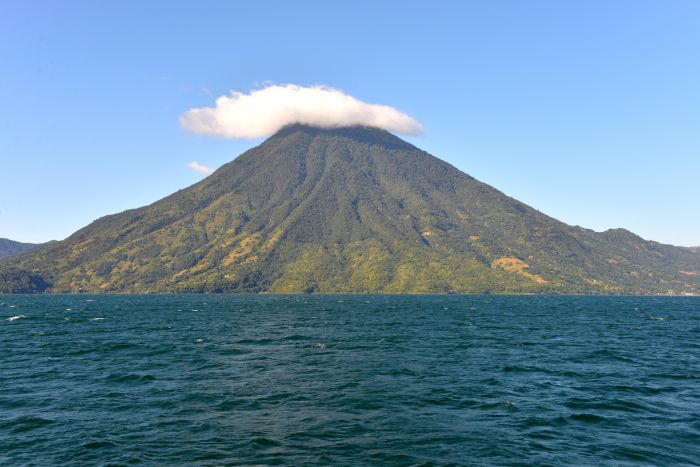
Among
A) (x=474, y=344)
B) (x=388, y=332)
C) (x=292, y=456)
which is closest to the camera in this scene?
(x=292, y=456)

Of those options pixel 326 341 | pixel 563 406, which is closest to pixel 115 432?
pixel 563 406

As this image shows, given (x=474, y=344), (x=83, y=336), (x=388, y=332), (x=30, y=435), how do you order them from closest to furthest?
1. (x=30, y=435)
2. (x=474, y=344)
3. (x=83, y=336)
4. (x=388, y=332)

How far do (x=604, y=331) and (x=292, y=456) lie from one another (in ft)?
323

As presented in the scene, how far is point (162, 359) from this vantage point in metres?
62.0

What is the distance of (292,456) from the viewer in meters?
27.2

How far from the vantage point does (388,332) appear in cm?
9762

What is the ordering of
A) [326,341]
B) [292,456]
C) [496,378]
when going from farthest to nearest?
[326,341]
[496,378]
[292,456]

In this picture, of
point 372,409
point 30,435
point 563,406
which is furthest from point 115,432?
point 563,406

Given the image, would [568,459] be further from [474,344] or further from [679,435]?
[474,344]

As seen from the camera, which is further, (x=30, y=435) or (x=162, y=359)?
(x=162, y=359)

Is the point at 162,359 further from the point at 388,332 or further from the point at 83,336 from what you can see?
the point at 388,332

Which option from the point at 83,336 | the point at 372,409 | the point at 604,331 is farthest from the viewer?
the point at 604,331

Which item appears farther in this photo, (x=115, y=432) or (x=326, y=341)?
(x=326, y=341)

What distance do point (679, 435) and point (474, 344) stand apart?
45681 mm
